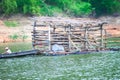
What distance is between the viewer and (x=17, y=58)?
48.0 meters

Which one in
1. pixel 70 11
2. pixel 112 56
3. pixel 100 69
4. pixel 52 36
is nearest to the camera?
pixel 100 69

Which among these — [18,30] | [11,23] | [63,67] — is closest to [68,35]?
[63,67]

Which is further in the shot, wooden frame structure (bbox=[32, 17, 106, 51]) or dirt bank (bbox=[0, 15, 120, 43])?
dirt bank (bbox=[0, 15, 120, 43])

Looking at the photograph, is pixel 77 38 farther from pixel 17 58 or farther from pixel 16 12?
pixel 16 12

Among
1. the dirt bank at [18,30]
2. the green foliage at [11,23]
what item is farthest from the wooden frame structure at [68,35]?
the green foliage at [11,23]

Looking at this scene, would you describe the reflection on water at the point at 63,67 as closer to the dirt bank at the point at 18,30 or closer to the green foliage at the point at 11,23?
the dirt bank at the point at 18,30

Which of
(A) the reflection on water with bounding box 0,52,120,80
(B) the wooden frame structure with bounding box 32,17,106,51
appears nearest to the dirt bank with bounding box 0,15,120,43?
(B) the wooden frame structure with bounding box 32,17,106,51

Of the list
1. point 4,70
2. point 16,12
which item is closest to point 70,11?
point 16,12

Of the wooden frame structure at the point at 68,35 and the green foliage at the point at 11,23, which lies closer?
the wooden frame structure at the point at 68,35

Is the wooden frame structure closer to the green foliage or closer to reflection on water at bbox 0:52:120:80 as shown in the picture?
reflection on water at bbox 0:52:120:80

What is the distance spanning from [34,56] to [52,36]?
430 cm

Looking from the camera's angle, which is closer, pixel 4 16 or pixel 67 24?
pixel 67 24

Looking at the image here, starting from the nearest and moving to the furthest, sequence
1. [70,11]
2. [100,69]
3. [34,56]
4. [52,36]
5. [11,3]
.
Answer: [100,69]
[34,56]
[52,36]
[11,3]
[70,11]

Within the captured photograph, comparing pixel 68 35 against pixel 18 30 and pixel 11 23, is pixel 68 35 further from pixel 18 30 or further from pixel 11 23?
pixel 11 23
